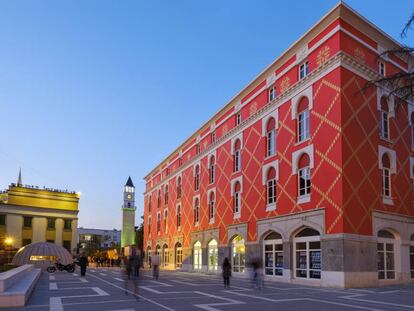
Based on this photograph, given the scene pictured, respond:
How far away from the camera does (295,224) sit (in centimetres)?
2614

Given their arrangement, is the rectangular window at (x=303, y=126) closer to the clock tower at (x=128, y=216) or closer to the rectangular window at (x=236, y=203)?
the rectangular window at (x=236, y=203)

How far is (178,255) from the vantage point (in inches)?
1978

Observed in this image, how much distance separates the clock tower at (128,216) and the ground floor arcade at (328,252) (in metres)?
58.1

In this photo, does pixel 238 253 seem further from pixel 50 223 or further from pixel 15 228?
pixel 50 223

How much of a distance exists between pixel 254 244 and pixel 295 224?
593 centimetres

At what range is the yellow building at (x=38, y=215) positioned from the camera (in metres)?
64.3

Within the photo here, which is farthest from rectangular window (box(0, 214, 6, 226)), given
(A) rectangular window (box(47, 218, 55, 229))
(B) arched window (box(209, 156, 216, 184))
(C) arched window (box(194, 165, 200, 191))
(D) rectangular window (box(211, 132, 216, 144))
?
(D) rectangular window (box(211, 132, 216, 144))

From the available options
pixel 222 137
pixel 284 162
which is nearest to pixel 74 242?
pixel 222 137

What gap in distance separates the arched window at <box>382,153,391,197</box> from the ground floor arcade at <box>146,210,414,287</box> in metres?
1.51

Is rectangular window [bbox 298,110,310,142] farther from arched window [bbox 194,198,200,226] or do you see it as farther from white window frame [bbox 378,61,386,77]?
arched window [bbox 194,198,200,226]

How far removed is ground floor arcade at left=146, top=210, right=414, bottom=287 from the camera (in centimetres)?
2267

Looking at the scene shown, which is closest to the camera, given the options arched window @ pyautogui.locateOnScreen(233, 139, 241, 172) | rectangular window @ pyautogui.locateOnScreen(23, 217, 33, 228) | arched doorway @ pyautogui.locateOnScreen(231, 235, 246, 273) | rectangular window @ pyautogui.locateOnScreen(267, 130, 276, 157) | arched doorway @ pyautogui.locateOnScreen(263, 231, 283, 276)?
arched doorway @ pyautogui.locateOnScreen(263, 231, 283, 276)

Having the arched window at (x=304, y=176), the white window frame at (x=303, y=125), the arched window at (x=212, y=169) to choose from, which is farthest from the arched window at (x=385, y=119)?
the arched window at (x=212, y=169)

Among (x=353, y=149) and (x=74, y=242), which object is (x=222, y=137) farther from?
(x=74, y=242)
